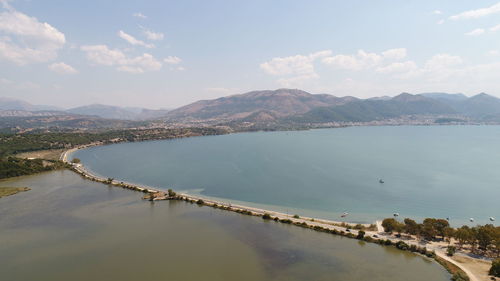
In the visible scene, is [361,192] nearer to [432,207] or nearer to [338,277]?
[432,207]

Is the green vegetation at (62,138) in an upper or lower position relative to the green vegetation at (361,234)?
upper

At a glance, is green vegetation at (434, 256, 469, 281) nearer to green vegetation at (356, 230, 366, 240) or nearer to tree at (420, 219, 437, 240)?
tree at (420, 219, 437, 240)

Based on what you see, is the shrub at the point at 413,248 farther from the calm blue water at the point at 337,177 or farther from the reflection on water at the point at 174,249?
the calm blue water at the point at 337,177

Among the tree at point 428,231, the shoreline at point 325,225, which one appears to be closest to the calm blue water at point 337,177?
the shoreline at point 325,225

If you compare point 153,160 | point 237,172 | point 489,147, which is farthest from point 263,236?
point 489,147

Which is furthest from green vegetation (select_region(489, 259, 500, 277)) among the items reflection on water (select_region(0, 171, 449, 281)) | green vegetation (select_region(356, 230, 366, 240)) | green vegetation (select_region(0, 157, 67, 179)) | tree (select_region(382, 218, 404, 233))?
green vegetation (select_region(0, 157, 67, 179))

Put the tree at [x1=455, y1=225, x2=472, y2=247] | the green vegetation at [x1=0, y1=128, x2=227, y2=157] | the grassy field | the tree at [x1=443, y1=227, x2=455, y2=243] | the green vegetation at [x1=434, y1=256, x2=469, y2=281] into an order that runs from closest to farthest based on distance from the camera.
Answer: the green vegetation at [x1=434, y1=256, x2=469, y2=281] → the tree at [x1=455, y1=225, x2=472, y2=247] → the tree at [x1=443, y1=227, x2=455, y2=243] → the grassy field → the green vegetation at [x1=0, y1=128, x2=227, y2=157]
